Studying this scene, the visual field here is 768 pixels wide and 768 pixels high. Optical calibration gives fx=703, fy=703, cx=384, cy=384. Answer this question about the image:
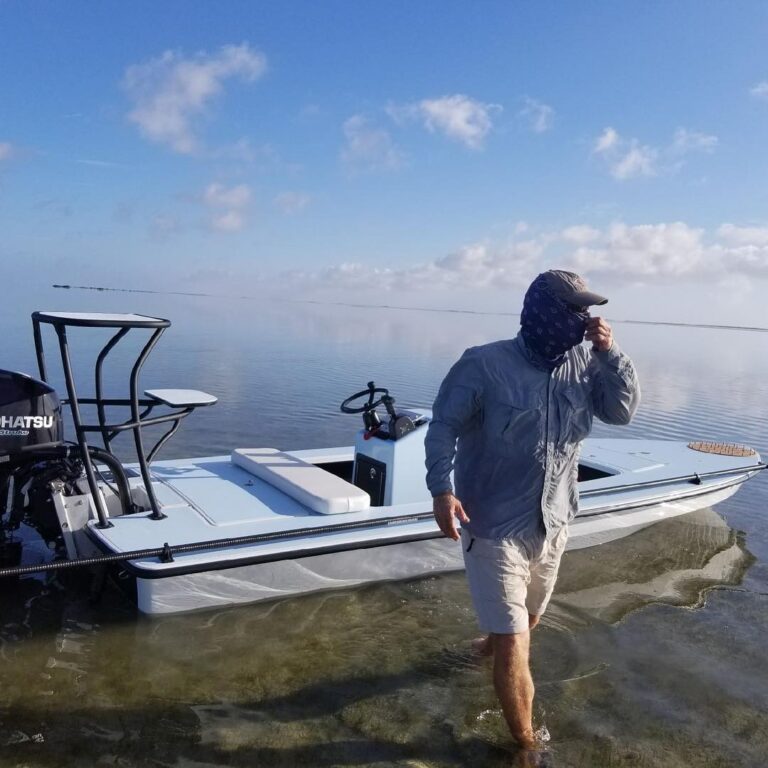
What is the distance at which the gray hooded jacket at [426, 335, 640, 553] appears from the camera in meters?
2.86

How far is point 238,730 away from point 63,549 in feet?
6.02

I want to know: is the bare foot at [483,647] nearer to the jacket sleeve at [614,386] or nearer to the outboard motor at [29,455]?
the jacket sleeve at [614,386]

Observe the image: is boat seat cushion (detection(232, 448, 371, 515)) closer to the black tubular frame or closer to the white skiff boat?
the white skiff boat

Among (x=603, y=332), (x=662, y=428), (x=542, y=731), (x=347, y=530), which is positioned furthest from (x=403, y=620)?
(x=662, y=428)

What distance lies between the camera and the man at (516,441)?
285 cm

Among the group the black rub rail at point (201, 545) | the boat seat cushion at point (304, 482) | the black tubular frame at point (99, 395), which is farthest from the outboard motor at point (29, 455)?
the boat seat cushion at point (304, 482)

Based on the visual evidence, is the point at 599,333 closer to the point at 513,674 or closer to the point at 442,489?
the point at 442,489

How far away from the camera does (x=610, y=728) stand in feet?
11.4

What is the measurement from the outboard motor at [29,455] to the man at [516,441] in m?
2.49

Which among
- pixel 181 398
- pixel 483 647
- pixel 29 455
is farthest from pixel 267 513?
pixel 483 647

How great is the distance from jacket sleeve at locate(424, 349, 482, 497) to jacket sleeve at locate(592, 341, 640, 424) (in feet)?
1.89

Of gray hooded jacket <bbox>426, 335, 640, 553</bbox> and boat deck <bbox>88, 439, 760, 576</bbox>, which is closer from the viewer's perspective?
gray hooded jacket <bbox>426, 335, 640, 553</bbox>

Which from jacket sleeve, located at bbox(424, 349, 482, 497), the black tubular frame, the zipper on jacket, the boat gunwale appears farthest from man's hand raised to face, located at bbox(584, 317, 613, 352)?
the black tubular frame

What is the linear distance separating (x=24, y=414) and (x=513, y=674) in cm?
300
